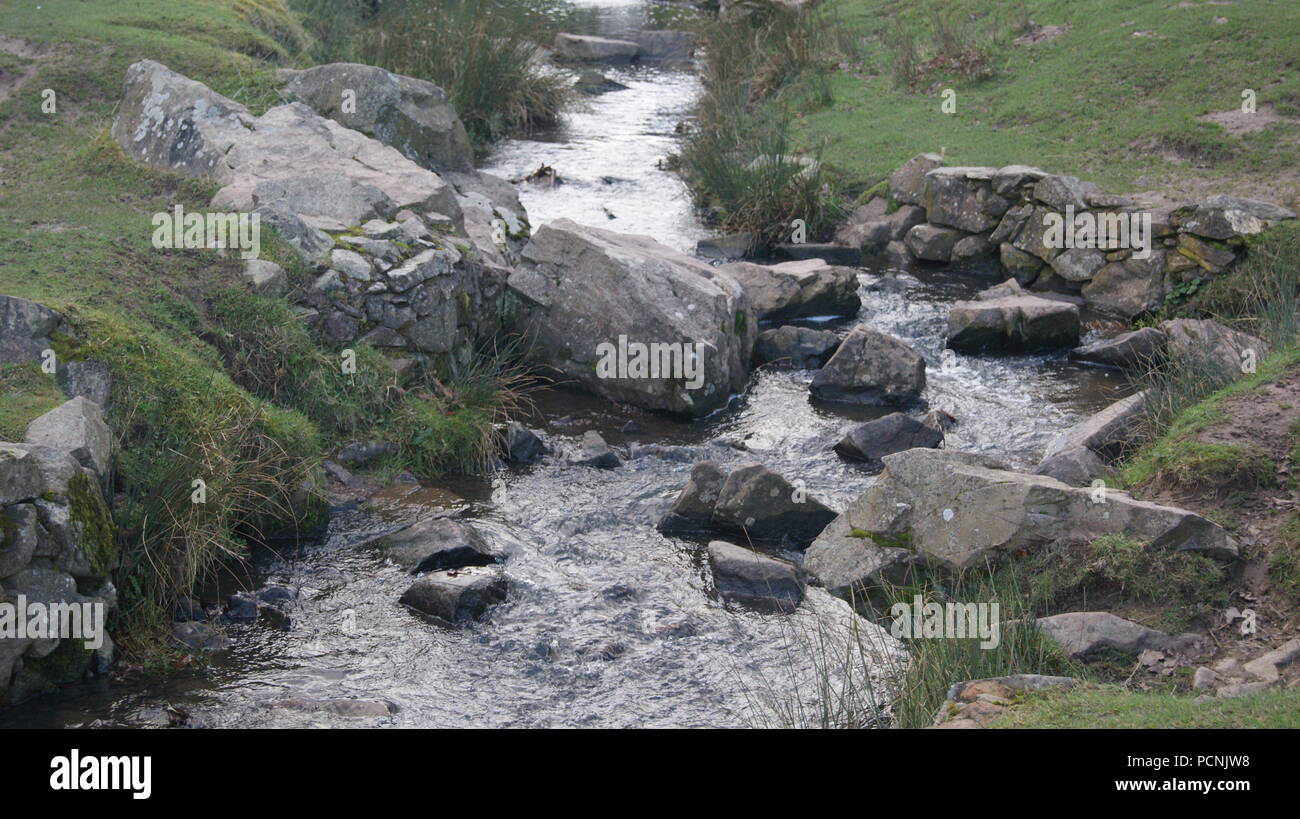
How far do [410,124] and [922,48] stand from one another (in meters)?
9.88

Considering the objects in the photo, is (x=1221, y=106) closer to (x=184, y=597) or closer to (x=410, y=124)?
(x=410, y=124)

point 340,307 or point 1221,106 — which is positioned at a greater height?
point 1221,106

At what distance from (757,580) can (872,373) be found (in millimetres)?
3619

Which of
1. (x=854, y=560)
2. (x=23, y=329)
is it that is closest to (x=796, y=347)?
(x=854, y=560)

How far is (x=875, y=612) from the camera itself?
6.34 metres

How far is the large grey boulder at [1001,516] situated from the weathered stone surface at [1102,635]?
0.62m

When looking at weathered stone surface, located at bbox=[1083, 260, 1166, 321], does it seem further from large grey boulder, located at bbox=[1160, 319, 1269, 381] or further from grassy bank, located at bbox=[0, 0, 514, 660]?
grassy bank, located at bbox=[0, 0, 514, 660]

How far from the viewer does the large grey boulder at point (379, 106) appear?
40.0 ft

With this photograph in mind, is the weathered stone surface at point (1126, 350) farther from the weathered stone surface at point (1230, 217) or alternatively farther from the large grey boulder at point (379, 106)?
the large grey boulder at point (379, 106)

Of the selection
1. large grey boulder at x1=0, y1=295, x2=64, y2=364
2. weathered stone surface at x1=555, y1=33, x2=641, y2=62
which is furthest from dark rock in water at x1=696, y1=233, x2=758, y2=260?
weathered stone surface at x1=555, y1=33, x2=641, y2=62

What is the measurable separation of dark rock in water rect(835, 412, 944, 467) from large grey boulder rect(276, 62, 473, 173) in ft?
21.1

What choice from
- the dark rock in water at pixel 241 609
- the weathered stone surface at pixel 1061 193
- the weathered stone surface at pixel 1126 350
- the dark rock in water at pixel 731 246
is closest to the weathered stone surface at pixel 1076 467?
the weathered stone surface at pixel 1126 350

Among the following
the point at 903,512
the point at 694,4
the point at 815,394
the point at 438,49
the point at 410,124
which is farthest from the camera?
the point at 694,4
